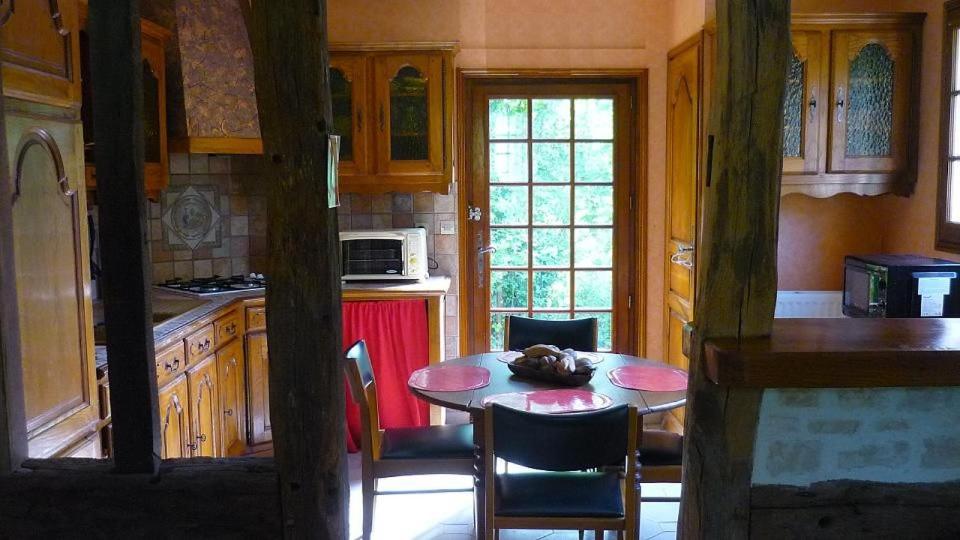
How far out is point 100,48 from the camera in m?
1.86

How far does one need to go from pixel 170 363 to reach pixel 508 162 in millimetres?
2415

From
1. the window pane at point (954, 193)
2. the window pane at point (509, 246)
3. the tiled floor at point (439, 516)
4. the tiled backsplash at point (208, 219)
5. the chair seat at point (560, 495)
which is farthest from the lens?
the window pane at point (509, 246)

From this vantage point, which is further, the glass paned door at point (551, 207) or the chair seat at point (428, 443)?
the glass paned door at point (551, 207)

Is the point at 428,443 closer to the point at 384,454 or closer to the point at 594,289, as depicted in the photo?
the point at 384,454

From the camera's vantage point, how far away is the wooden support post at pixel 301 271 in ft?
6.05

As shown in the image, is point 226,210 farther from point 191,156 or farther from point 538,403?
point 538,403

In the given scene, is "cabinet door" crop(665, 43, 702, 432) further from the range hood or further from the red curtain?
the range hood

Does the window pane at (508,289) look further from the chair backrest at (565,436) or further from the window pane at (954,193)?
the chair backrest at (565,436)

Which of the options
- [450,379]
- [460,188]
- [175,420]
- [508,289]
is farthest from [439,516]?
[460,188]

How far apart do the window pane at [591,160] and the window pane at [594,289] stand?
0.57 m

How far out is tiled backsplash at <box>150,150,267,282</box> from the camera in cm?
456

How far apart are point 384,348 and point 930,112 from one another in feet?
9.59

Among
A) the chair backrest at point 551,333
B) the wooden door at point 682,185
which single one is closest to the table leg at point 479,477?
the chair backrest at point 551,333

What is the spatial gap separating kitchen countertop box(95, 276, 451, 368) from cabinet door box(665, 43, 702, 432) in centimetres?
127
